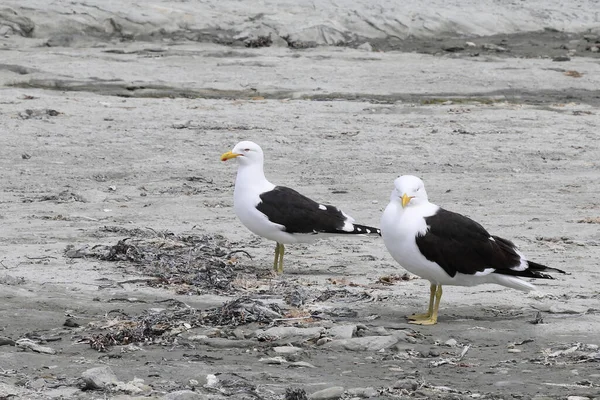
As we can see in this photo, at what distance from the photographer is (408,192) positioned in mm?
7316

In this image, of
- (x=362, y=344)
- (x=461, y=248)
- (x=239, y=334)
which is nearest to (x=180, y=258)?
(x=239, y=334)

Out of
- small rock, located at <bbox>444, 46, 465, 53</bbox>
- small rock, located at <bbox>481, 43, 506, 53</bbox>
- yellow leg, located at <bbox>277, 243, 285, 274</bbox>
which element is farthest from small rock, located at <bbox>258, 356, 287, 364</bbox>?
small rock, located at <bbox>481, 43, 506, 53</bbox>

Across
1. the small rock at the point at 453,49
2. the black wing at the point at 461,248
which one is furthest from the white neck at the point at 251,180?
the small rock at the point at 453,49

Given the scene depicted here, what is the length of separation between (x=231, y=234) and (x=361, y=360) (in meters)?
3.70

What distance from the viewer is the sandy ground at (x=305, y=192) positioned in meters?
6.36

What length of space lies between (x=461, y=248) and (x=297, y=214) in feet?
6.37

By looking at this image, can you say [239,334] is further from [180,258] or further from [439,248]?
[180,258]

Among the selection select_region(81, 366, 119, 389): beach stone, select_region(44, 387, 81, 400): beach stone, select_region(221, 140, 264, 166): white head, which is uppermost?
select_region(221, 140, 264, 166): white head

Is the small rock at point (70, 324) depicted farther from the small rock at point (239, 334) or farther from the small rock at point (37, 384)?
the small rock at point (37, 384)

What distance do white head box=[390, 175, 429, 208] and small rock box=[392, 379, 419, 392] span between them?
59.2 inches

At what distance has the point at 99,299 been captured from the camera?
7598 mm

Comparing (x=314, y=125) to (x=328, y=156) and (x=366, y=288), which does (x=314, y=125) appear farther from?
(x=366, y=288)

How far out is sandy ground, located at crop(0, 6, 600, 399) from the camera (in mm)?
6363

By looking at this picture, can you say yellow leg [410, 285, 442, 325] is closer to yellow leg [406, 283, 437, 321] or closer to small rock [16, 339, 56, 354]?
yellow leg [406, 283, 437, 321]
